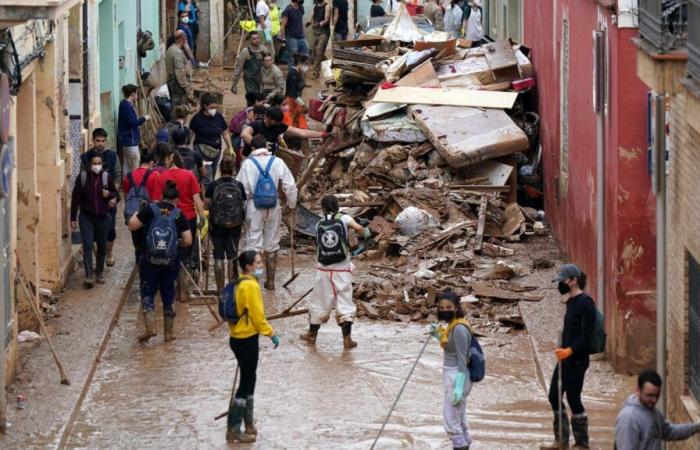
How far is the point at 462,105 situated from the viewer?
22.3 meters

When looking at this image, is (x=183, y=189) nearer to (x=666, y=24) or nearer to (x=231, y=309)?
(x=231, y=309)

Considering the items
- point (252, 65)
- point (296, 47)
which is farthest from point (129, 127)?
point (296, 47)

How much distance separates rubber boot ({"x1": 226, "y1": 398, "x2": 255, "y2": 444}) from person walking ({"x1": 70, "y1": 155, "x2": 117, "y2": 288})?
5.53 m

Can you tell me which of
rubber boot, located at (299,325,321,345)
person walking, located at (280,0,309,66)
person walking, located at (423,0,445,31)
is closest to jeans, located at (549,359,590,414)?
rubber boot, located at (299,325,321,345)

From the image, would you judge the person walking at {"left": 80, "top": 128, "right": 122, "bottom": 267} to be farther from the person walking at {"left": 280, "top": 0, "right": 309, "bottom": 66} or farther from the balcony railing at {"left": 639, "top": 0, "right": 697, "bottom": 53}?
the person walking at {"left": 280, "top": 0, "right": 309, "bottom": 66}

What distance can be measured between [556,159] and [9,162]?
28.8 feet

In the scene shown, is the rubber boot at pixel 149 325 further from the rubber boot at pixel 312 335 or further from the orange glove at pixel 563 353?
the orange glove at pixel 563 353

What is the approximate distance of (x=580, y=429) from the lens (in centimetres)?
1244

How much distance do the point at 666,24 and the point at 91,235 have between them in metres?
8.18

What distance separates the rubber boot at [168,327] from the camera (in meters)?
15.6

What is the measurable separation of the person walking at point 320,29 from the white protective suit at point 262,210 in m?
17.7

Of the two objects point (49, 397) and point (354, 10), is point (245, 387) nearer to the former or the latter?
point (49, 397)

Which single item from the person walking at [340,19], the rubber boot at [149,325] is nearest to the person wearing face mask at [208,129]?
the rubber boot at [149,325]

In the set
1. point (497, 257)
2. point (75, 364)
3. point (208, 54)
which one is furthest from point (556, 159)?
point (208, 54)
